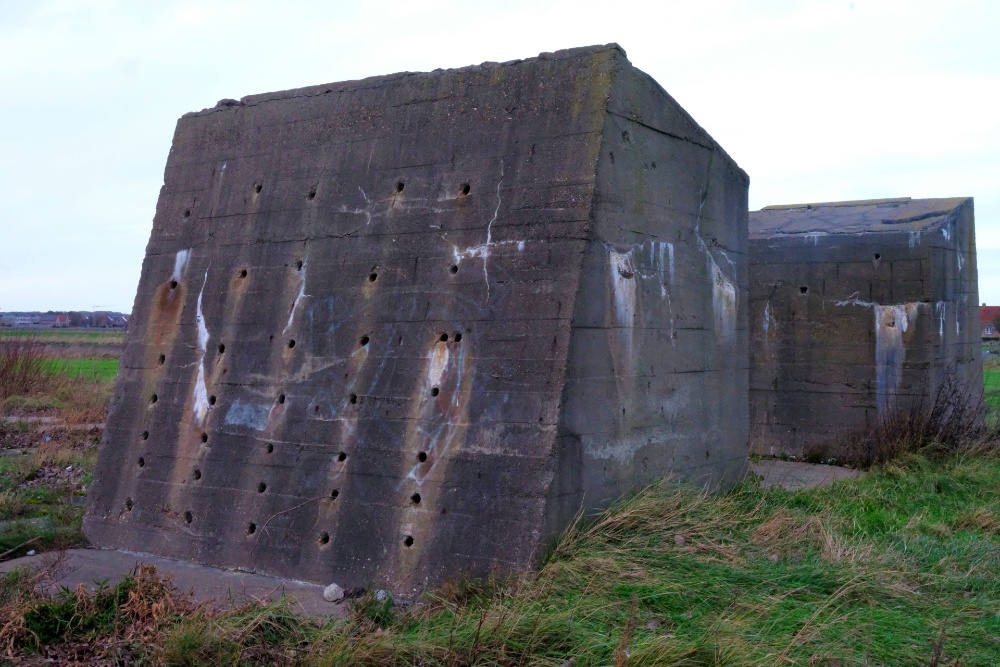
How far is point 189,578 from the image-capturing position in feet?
20.8

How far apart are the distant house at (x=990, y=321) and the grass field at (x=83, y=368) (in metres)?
39.1

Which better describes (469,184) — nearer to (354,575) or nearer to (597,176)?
(597,176)

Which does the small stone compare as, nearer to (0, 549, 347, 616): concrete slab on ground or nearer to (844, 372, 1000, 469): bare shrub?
(0, 549, 347, 616): concrete slab on ground

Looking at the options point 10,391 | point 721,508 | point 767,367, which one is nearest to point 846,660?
point 721,508

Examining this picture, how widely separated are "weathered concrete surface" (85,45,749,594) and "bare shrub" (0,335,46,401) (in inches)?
417

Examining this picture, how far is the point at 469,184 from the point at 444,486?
196 centimetres

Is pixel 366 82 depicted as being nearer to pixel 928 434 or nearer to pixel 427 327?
pixel 427 327

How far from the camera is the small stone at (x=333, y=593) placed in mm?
5773

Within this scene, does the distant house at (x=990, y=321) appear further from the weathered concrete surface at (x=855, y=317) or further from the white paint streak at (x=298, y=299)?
the white paint streak at (x=298, y=299)

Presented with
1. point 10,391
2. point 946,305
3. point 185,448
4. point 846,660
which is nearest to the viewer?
point 846,660

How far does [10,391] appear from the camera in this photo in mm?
16750

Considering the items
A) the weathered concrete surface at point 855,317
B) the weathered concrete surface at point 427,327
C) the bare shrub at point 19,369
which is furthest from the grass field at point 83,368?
the weathered concrete surface at point 855,317

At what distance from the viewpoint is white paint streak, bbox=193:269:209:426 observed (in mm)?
7163

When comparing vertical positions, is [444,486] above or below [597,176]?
below
